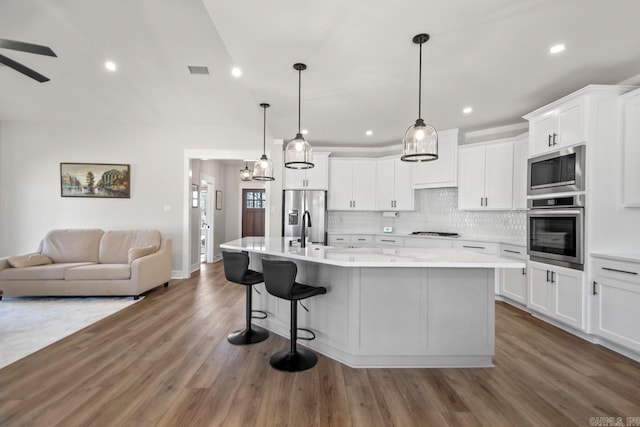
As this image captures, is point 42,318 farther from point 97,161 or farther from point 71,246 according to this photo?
point 97,161

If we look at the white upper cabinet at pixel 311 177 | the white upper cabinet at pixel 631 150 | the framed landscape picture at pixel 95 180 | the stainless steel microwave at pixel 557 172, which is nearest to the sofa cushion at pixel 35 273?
the framed landscape picture at pixel 95 180

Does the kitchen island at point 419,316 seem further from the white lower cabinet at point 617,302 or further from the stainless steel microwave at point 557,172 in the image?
the stainless steel microwave at point 557,172

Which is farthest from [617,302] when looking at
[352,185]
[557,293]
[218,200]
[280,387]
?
[218,200]

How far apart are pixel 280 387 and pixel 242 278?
1019 mm

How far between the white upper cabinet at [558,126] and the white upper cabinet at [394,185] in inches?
76.3

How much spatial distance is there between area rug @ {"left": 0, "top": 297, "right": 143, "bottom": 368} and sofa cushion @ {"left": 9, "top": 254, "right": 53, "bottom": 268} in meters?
0.48

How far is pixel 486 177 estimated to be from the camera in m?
4.45

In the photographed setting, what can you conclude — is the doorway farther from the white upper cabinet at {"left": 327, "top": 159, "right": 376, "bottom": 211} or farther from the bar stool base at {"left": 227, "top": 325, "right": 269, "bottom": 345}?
the bar stool base at {"left": 227, "top": 325, "right": 269, "bottom": 345}

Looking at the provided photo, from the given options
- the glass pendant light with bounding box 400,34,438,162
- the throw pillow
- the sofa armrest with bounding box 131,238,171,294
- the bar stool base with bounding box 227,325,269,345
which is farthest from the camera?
the throw pillow

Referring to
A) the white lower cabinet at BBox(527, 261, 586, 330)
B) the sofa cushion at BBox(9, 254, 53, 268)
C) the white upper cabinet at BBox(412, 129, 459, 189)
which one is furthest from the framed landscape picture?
the white lower cabinet at BBox(527, 261, 586, 330)

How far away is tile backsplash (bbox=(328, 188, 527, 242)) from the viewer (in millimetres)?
4452

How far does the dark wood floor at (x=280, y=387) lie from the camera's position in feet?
5.99

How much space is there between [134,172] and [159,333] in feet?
11.7

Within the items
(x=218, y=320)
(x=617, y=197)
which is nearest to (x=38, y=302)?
(x=218, y=320)
